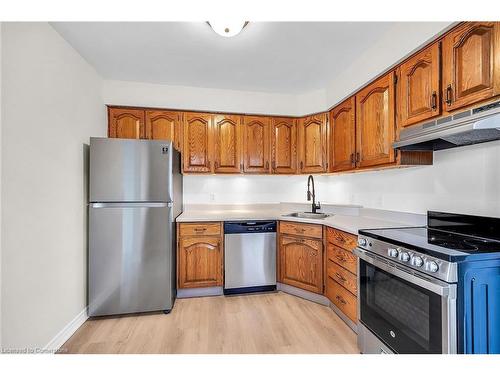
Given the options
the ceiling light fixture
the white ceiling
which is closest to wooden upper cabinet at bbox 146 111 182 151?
the white ceiling

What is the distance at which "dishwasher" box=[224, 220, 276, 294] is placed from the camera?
2.63 m

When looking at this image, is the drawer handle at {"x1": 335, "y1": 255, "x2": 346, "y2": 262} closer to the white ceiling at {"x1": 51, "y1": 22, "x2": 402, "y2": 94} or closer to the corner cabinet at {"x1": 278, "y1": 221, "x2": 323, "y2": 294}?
the corner cabinet at {"x1": 278, "y1": 221, "x2": 323, "y2": 294}

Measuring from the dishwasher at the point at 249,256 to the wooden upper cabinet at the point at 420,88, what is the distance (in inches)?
64.9

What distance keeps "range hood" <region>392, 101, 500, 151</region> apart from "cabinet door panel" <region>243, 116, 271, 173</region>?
64.7 inches

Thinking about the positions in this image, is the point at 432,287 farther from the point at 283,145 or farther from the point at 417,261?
the point at 283,145

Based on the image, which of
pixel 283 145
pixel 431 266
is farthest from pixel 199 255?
pixel 431 266

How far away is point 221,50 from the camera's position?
2.14 m

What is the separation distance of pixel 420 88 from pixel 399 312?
146 cm

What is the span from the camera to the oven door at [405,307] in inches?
42.1

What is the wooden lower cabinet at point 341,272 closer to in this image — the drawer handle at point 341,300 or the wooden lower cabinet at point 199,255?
the drawer handle at point 341,300

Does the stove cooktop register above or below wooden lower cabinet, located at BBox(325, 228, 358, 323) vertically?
above

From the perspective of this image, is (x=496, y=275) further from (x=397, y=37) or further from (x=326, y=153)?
(x=326, y=153)

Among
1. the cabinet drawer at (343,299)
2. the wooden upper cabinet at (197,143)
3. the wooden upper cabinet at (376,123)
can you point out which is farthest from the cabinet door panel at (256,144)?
the cabinet drawer at (343,299)

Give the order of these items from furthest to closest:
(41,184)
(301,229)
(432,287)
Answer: (301,229)
(41,184)
(432,287)
